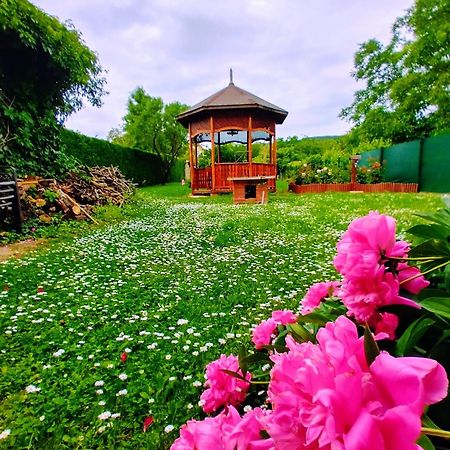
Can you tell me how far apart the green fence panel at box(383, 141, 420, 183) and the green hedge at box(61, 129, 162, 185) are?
13.9 meters

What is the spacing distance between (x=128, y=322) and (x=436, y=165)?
14.0 metres

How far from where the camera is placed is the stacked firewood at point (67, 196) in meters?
6.40

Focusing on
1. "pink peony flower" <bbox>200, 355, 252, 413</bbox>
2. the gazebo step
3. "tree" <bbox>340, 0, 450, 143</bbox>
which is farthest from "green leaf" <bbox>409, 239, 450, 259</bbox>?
"tree" <bbox>340, 0, 450, 143</bbox>

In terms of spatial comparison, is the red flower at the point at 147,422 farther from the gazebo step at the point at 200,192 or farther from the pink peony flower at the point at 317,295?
the gazebo step at the point at 200,192

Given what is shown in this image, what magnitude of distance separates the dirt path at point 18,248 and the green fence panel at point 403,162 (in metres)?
Result: 14.5

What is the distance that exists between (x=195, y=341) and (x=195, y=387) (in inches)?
18.5

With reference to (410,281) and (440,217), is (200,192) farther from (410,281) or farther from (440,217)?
(410,281)

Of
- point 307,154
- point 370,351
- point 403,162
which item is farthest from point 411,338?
point 307,154

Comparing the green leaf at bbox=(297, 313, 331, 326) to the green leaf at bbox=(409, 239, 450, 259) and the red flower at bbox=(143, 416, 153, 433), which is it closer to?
the green leaf at bbox=(409, 239, 450, 259)

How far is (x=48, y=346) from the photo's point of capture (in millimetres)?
2066

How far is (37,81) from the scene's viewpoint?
777 centimetres

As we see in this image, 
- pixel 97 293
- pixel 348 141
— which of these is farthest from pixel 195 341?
pixel 348 141

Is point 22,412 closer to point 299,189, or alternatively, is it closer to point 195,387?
point 195,387

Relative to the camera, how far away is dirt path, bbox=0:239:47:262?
4.44m
